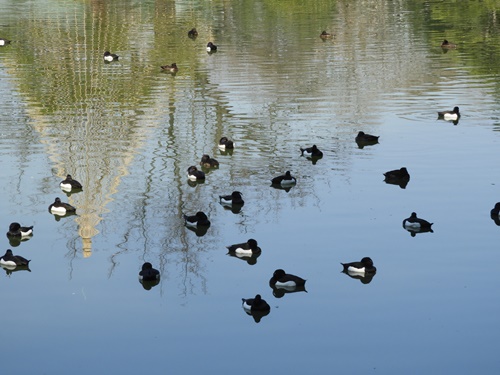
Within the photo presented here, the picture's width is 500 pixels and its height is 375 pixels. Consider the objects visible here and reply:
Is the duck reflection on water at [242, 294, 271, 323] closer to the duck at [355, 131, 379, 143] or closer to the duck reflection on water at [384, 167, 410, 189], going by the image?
the duck reflection on water at [384, 167, 410, 189]

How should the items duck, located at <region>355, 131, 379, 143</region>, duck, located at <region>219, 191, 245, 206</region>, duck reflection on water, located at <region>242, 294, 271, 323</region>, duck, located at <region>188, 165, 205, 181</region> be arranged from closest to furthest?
duck reflection on water, located at <region>242, 294, 271, 323</region> < duck, located at <region>219, 191, 245, 206</region> < duck, located at <region>188, 165, 205, 181</region> < duck, located at <region>355, 131, 379, 143</region>

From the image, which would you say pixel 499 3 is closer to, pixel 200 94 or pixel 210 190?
pixel 200 94

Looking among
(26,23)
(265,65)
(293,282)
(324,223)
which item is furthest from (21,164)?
(26,23)

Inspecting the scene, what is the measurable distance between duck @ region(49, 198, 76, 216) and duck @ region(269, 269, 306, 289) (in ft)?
25.8

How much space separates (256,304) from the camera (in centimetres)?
2014

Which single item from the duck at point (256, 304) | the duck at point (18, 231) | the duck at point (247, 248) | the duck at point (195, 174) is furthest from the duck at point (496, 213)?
the duck at point (18, 231)

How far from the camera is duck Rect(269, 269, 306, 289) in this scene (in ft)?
70.4

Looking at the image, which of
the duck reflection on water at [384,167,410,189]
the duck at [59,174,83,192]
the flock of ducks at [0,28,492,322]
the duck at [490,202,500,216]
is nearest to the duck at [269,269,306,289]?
the flock of ducks at [0,28,492,322]

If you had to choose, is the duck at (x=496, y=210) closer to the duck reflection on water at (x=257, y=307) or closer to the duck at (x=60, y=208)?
the duck reflection on water at (x=257, y=307)

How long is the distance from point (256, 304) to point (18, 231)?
7804mm

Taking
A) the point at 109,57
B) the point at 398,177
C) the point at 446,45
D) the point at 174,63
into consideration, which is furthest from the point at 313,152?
the point at 446,45

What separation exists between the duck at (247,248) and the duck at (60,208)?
5671 millimetres

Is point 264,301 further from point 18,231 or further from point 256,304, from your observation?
point 18,231

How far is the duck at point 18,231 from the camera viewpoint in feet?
82.6
